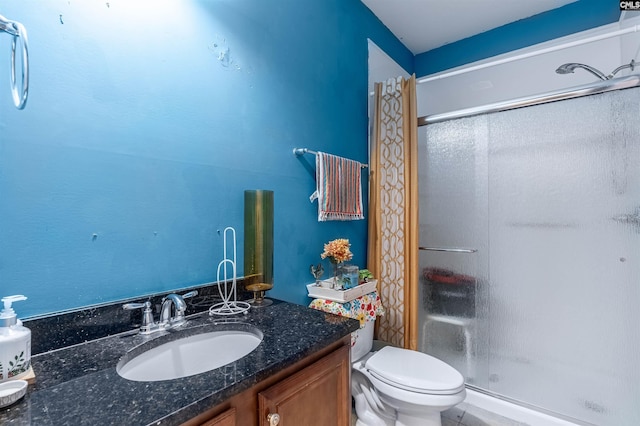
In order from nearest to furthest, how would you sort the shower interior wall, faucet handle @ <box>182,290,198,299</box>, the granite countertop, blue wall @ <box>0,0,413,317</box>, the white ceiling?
the granite countertop, blue wall @ <box>0,0,413,317</box>, faucet handle @ <box>182,290,198,299</box>, the shower interior wall, the white ceiling

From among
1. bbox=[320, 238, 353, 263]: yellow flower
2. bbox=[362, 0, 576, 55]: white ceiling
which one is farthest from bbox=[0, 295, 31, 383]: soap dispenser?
bbox=[362, 0, 576, 55]: white ceiling

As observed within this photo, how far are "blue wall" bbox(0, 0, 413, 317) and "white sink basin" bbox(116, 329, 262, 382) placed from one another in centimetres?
20

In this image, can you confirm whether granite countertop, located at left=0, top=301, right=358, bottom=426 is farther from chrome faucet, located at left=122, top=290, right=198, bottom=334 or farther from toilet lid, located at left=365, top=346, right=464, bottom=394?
toilet lid, located at left=365, top=346, right=464, bottom=394

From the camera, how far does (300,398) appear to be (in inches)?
32.6

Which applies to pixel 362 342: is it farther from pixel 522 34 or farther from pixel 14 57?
pixel 522 34

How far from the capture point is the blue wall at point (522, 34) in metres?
2.07

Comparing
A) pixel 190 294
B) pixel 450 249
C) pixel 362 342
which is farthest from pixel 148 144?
pixel 450 249

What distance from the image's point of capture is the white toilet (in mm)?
1340

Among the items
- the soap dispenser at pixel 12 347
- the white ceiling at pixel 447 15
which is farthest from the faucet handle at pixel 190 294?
the white ceiling at pixel 447 15

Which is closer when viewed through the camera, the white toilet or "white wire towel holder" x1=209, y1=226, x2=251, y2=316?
"white wire towel holder" x1=209, y1=226, x2=251, y2=316

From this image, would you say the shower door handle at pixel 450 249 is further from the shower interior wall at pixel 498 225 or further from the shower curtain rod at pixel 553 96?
the shower curtain rod at pixel 553 96

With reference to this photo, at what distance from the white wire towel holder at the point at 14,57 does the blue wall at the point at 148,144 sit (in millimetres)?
41

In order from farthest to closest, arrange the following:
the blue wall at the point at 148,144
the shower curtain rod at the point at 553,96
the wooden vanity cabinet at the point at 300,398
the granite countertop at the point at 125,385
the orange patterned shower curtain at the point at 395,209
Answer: the orange patterned shower curtain at the point at 395,209 → the shower curtain rod at the point at 553,96 → the blue wall at the point at 148,144 → the wooden vanity cabinet at the point at 300,398 → the granite countertop at the point at 125,385

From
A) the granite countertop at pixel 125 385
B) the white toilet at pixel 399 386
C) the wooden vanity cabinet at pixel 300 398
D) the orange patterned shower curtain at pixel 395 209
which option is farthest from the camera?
the orange patterned shower curtain at pixel 395 209
